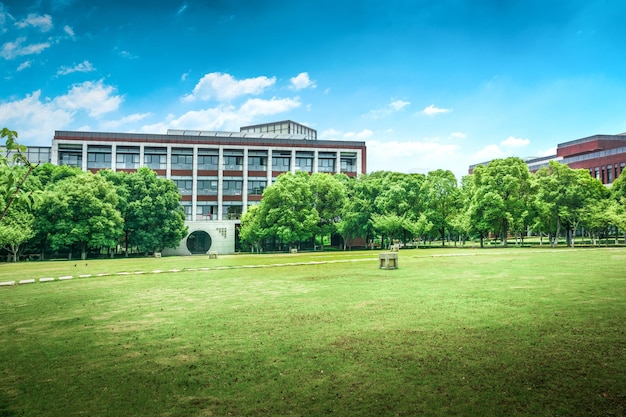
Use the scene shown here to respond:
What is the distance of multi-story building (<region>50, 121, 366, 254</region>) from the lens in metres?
74.8

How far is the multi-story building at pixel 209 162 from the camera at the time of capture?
7475 centimetres

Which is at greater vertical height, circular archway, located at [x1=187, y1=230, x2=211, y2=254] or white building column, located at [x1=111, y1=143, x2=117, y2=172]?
white building column, located at [x1=111, y1=143, x2=117, y2=172]

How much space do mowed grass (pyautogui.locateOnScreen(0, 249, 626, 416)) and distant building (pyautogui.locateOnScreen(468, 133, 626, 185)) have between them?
3277 inches

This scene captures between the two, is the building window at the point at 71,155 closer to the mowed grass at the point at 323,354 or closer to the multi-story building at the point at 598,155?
the mowed grass at the point at 323,354

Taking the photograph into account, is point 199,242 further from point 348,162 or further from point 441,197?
point 441,197

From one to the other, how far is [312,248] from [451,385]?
69.6 m

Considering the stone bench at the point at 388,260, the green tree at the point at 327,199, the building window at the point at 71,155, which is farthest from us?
the building window at the point at 71,155

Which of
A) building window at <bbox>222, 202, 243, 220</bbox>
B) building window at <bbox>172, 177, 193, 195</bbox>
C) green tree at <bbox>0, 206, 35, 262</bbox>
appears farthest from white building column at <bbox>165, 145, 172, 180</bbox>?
green tree at <bbox>0, 206, 35, 262</bbox>

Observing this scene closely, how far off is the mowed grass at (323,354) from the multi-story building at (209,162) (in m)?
58.9

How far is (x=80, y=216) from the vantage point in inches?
2040

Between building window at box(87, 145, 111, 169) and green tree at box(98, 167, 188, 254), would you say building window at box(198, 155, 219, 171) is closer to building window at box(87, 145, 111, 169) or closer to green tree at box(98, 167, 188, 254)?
building window at box(87, 145, 111, 169)

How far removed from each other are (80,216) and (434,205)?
4941cm

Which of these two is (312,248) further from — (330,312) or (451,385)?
(451,385)

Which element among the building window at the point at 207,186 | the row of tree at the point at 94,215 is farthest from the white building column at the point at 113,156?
the row of tree at the point at 94,215
